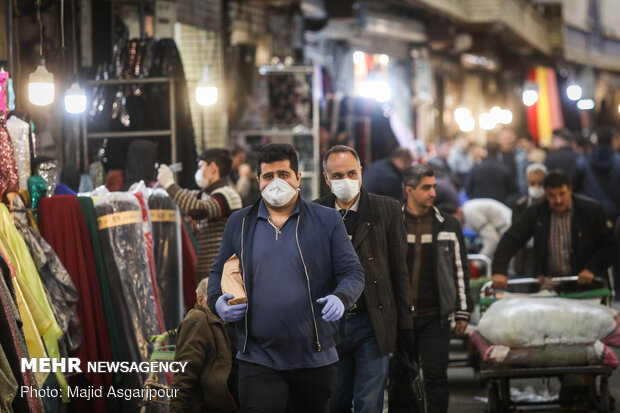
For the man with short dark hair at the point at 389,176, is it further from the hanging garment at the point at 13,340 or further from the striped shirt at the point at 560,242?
the hanging garment at the point at 13,340

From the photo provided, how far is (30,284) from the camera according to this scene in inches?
312

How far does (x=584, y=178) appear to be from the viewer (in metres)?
15.6

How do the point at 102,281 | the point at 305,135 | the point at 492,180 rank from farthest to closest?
the point at 492,180 < the point at 305,135 < the point at 102,281

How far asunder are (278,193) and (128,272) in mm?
3259

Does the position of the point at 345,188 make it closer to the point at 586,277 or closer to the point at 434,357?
the point at 434,357

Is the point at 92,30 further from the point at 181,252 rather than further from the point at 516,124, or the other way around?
the point at 516,124

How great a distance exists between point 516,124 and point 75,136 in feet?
81.3

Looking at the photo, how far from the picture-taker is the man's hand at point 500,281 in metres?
9.59

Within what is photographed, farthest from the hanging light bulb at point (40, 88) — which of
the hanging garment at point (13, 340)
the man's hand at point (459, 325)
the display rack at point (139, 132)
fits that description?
the man's hand at point (459, 325)

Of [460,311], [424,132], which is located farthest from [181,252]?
[424,132]

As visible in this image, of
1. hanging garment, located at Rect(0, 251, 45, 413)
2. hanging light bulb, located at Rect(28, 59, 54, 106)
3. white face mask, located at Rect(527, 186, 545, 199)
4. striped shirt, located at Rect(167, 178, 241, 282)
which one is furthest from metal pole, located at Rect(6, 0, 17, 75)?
white face mask, located at Rect(527, 186, 545, 199)

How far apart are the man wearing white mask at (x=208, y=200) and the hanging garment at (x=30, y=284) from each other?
1.55 m

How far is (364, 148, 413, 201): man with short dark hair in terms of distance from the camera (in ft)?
44.6

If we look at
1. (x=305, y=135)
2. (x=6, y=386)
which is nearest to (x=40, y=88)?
(x=6, y=386)
